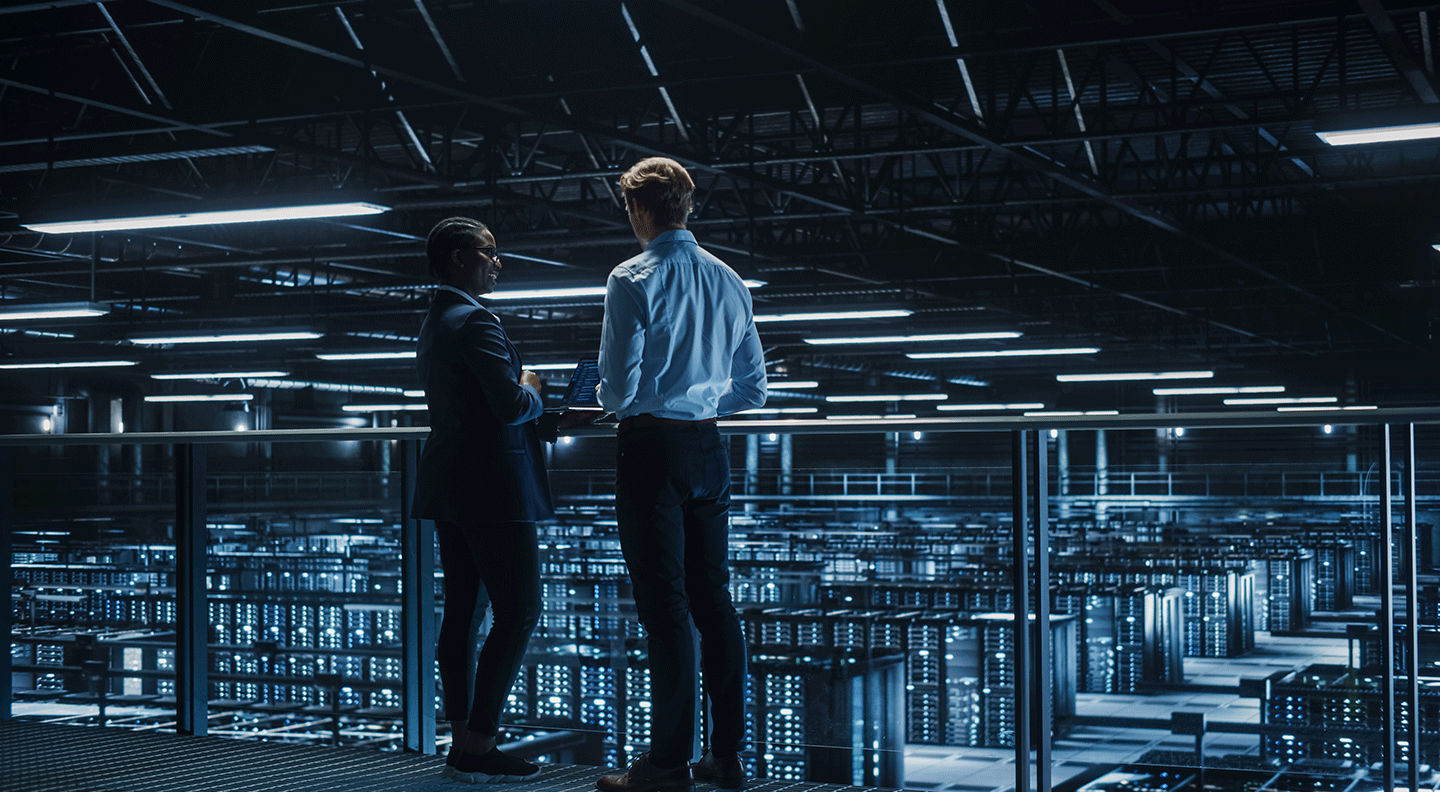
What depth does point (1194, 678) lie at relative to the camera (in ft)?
44.4

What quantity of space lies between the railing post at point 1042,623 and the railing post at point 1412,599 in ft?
2.18

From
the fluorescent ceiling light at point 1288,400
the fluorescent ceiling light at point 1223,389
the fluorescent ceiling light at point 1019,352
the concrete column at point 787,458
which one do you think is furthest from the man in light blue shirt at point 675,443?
the concrete column at point 787,458

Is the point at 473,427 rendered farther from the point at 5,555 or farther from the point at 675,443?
the point at 5,555

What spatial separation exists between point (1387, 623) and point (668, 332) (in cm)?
141

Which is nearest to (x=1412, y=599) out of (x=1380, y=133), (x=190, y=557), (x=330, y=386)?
(x=190, y=557)

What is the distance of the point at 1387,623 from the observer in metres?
2.25

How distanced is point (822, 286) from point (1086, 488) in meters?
18.7

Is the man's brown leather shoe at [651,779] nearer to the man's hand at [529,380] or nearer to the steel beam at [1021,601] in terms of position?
the steel beam at [1021,601]

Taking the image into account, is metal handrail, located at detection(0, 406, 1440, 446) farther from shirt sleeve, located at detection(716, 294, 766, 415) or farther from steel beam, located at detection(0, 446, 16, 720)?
steel beam, located at detection(0, 446, 16, 720)

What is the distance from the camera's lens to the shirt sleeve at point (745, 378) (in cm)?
277

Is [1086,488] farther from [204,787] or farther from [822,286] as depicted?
[204,787]

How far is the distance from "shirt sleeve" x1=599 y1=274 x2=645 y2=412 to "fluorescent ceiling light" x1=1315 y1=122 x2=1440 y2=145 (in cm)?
637

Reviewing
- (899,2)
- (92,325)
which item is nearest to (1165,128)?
(899,2)

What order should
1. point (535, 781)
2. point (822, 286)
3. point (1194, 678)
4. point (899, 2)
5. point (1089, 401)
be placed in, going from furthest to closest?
point (1089, 401)
point (822, 286)
point (1194, 678)
point (899, 2)
point (535, 781)
